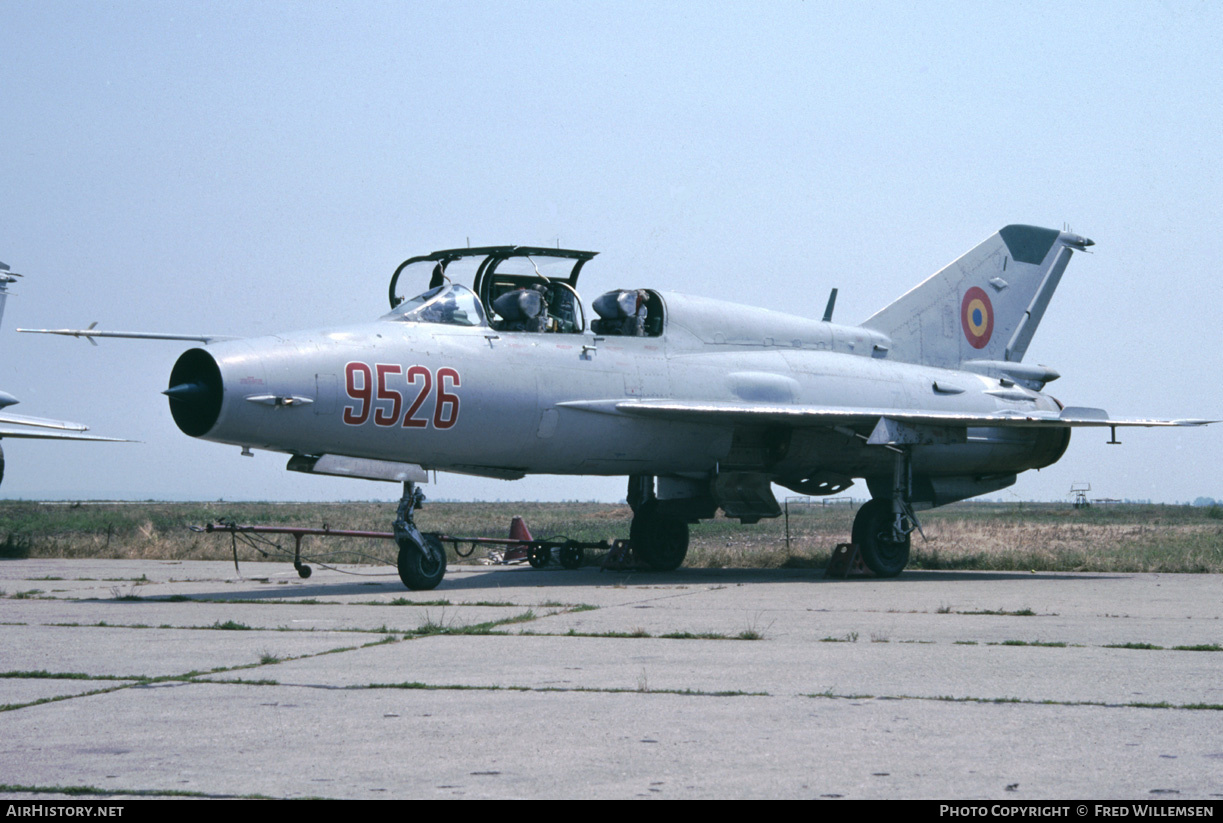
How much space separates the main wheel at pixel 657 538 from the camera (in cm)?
1827

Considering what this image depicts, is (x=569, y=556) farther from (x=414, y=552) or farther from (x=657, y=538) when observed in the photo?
(x=414, y=552)

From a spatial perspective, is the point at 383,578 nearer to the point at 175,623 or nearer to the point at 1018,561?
the point at 175,623

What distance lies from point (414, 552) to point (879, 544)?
268 inches

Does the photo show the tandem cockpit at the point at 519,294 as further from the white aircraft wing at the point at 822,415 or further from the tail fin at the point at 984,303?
the tail fin at the point at 984,303

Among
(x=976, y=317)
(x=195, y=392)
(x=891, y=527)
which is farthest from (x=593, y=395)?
(x=976, y=317)

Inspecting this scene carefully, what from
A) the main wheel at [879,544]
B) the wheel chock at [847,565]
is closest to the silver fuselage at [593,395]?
the main wheel at [879,544]

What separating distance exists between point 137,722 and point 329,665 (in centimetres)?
188

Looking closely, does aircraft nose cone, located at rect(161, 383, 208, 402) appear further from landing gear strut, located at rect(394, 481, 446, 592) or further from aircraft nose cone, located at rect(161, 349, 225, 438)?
landing gear strut, located at rect(394, 481, 446, 592)

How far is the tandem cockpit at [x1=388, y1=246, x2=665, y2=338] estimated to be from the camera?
14656 mm

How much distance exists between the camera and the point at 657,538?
18.3m

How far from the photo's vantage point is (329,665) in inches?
290

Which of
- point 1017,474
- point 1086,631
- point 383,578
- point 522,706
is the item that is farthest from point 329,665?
point 1017,474

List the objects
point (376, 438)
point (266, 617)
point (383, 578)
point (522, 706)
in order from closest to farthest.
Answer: point (522, 706) < point (266, 617) < point (376, 438) < point (383, 578)

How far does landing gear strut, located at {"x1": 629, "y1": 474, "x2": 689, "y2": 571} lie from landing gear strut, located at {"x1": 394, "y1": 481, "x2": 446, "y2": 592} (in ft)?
16.4
